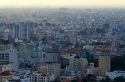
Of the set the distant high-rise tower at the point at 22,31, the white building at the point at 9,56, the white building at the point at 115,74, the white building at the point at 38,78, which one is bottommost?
the white building at the point at 115,74

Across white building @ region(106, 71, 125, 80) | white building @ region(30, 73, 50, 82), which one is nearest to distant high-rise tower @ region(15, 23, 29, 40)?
white building @ region(106, 71, 125, 80)

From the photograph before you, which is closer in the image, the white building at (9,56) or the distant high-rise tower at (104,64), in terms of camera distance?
the distant high-rise tower at (104,64)

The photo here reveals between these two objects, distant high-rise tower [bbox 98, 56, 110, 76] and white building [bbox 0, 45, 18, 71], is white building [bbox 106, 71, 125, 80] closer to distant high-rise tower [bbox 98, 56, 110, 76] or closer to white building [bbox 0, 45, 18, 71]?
distant high-rise tower [bbox 98, 56, 110, 76]

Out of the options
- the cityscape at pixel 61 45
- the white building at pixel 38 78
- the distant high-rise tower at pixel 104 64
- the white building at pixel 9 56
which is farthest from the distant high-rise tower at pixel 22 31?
the white building at pixel 38 78

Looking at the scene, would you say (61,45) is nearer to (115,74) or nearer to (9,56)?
(9,56)

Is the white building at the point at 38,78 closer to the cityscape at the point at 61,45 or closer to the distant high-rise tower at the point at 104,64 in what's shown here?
the cityscape at the point at 61,45

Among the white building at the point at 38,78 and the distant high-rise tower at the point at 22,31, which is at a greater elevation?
the distant high-rise tower at the point at 22,31

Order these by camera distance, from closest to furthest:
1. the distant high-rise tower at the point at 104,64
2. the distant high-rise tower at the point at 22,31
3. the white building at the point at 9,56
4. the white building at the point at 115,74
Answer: the white building at the point at 115,74, the distant high-rise tower at the point at 104,64, the white building at the point at 9,56, the distant high-rise tower at the point at 22,31

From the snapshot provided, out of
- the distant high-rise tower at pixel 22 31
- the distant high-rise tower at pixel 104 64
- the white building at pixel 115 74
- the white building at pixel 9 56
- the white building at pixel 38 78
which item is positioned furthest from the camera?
the distant high-rise tower at pixel 22 31

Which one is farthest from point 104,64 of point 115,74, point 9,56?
point 9,56
